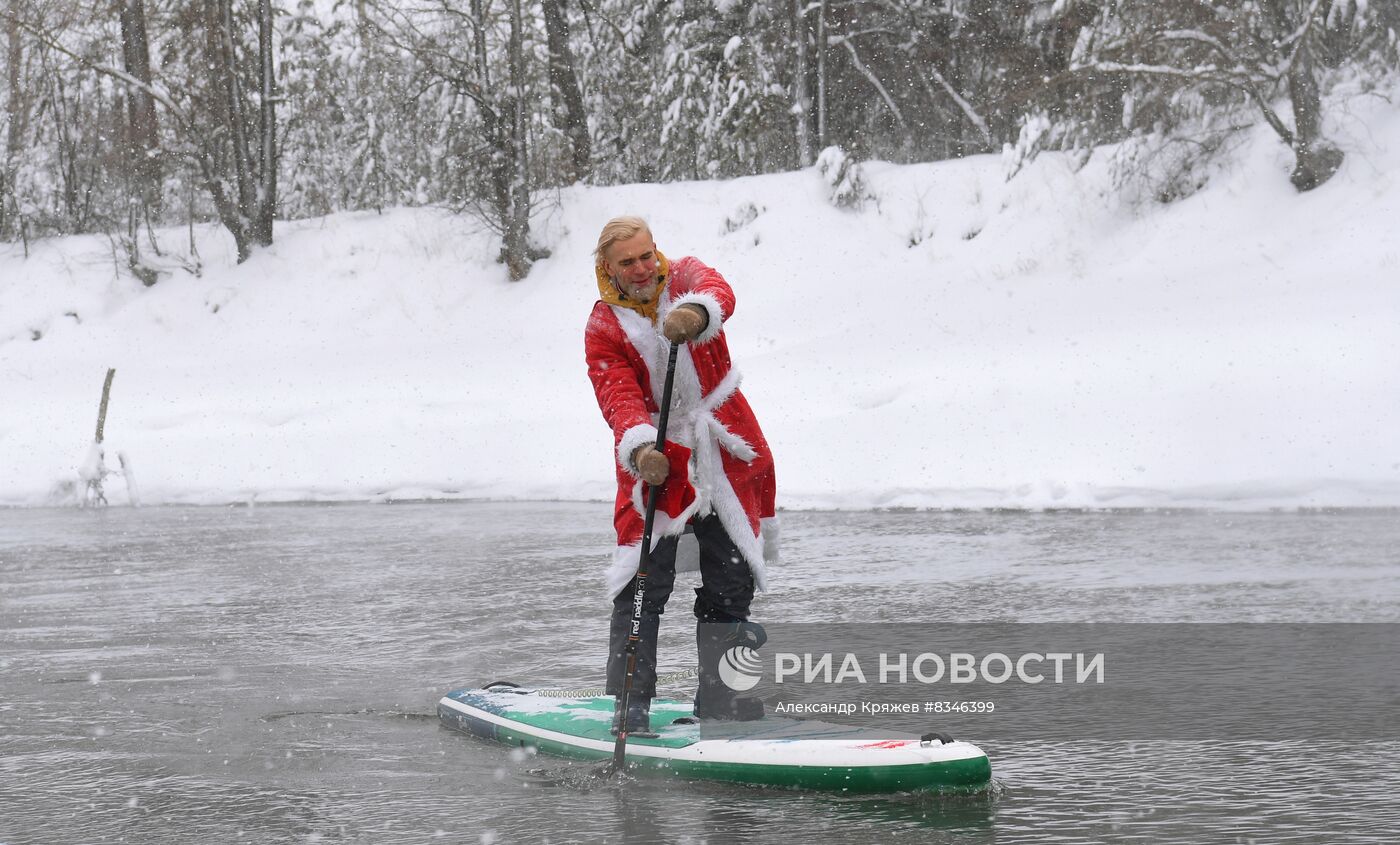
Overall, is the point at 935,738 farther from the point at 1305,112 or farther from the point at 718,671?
the point at 1305,112

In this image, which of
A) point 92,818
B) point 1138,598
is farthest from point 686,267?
point 1138,598

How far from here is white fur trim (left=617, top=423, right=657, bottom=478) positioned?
189 inches

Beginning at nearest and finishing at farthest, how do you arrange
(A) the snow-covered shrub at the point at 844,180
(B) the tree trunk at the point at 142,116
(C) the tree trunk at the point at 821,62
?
(A) the snow-covered shrub at the point at 844,180, (C) the tree trunk at the point at 821,62, (B) the tree trunk at the point at 142,116

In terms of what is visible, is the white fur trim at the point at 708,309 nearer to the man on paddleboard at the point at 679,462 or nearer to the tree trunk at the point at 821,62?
the man on paddleboard at the point at 679,462

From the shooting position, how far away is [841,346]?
1998 cm

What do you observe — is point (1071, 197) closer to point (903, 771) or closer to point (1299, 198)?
point (1299, 198)

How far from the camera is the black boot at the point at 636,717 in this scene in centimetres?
482

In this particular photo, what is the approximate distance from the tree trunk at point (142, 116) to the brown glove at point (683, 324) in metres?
24.6

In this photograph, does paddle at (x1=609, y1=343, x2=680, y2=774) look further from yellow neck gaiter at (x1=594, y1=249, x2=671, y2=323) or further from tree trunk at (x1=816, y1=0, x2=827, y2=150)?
tree trunk at (x1=816, y1=0, x2=827, y2=150)

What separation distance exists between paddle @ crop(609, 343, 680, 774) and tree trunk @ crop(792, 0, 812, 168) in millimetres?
21085

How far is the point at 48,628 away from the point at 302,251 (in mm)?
20207

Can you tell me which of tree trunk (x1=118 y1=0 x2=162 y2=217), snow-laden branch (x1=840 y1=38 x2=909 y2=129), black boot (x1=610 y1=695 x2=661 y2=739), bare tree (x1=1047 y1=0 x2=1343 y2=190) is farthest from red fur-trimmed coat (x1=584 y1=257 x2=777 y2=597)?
tree trunk (x1=118 y1=0 x2=162 y2=217)

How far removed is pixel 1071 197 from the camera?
21906 millimetres

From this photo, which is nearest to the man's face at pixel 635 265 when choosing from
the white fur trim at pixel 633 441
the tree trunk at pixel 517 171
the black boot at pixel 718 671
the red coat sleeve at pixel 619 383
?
the red coat sleeve at pixel 619 383
